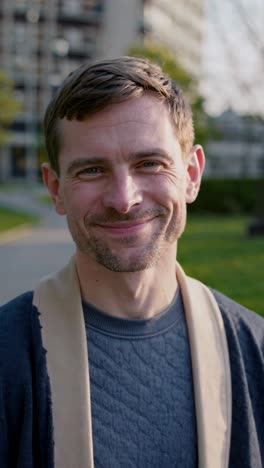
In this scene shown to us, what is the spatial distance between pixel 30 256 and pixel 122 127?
13.2 metres

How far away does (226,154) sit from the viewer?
3420 inches

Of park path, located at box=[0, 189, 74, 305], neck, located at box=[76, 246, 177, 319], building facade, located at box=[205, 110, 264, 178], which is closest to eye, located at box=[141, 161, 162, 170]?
neck, located at box=[76, 246, 177, 319]

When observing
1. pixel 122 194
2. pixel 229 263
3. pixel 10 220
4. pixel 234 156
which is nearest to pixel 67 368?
pixel 122 194

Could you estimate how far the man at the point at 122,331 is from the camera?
1.60 metres

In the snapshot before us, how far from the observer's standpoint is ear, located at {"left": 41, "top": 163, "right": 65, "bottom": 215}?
70.9 inches

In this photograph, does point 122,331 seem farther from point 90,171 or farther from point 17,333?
point 90,171

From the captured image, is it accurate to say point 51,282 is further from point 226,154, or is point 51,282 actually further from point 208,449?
point 226,154

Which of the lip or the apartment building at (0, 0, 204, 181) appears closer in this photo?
the lip

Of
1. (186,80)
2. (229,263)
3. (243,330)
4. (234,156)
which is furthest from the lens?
(234,156)

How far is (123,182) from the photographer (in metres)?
1.65

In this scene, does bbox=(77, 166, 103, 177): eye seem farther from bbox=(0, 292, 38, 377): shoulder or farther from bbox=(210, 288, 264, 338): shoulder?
bbox=(210, 288, 264, 338): shoulder

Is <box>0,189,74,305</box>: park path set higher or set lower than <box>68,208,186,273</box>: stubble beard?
lower

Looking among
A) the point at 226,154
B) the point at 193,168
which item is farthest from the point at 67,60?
the point at 193,168

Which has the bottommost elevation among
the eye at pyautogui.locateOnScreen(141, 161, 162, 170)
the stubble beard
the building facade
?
the building facade
